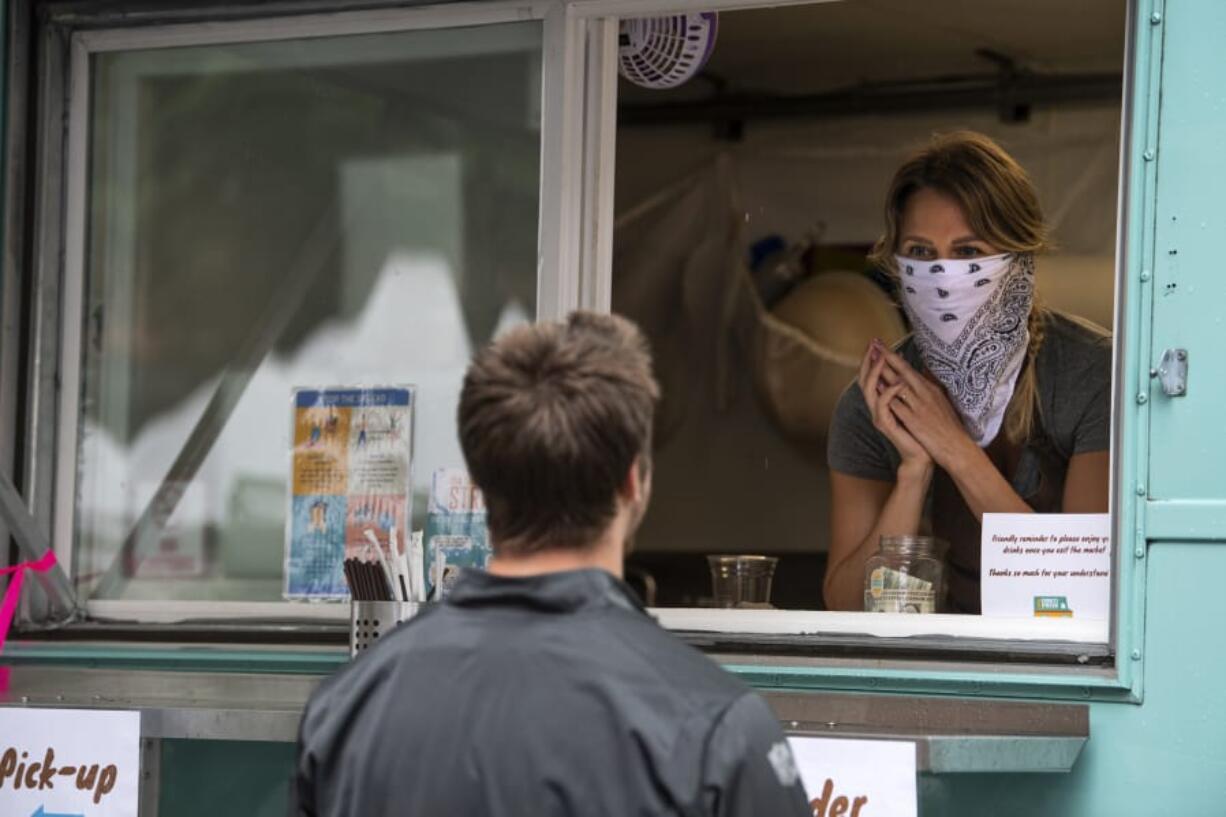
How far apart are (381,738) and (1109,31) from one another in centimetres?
317

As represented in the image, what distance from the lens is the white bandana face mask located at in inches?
140

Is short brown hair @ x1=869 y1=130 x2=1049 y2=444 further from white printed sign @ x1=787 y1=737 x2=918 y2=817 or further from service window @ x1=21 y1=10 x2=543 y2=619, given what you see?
white printed sign @ x1=787 y1=737 x2=918 y2=817

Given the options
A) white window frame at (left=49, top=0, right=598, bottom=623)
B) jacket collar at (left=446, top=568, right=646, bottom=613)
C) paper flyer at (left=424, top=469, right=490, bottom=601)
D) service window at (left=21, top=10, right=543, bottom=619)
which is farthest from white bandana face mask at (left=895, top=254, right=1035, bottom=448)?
jacket collar at (left=446, top=568, right=646, bottom=613)

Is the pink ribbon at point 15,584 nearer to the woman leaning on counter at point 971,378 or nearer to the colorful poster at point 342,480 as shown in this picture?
the colorful poster at point 342,480

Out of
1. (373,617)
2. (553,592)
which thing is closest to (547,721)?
(553,592)

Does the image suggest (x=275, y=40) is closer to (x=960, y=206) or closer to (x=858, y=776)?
(x=960, y=206)

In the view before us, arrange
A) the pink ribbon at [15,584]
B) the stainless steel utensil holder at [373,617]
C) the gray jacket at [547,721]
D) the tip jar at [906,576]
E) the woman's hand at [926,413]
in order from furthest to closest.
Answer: the woman's hand at [926,413]
the pink ribbon at [15,584]
the tip jar at [906,576]
the stainless steel utensil holder at [373,617]
the gray jacket at [547,721]

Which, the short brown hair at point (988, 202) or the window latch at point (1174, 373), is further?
the short brown hair at point (988, 202)

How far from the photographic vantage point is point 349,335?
3.90 meters

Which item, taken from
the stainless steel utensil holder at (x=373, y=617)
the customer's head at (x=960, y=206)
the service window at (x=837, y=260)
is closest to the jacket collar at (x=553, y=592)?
the stainless steel utensil holder at (x=373, y=617)

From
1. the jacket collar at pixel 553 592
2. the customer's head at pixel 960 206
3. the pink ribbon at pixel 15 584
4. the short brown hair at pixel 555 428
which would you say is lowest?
the pink ribbon at pixel 15 584

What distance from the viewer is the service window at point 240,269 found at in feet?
12.4

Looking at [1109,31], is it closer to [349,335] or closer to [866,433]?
[866,433]

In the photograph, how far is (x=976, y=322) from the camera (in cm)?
357
